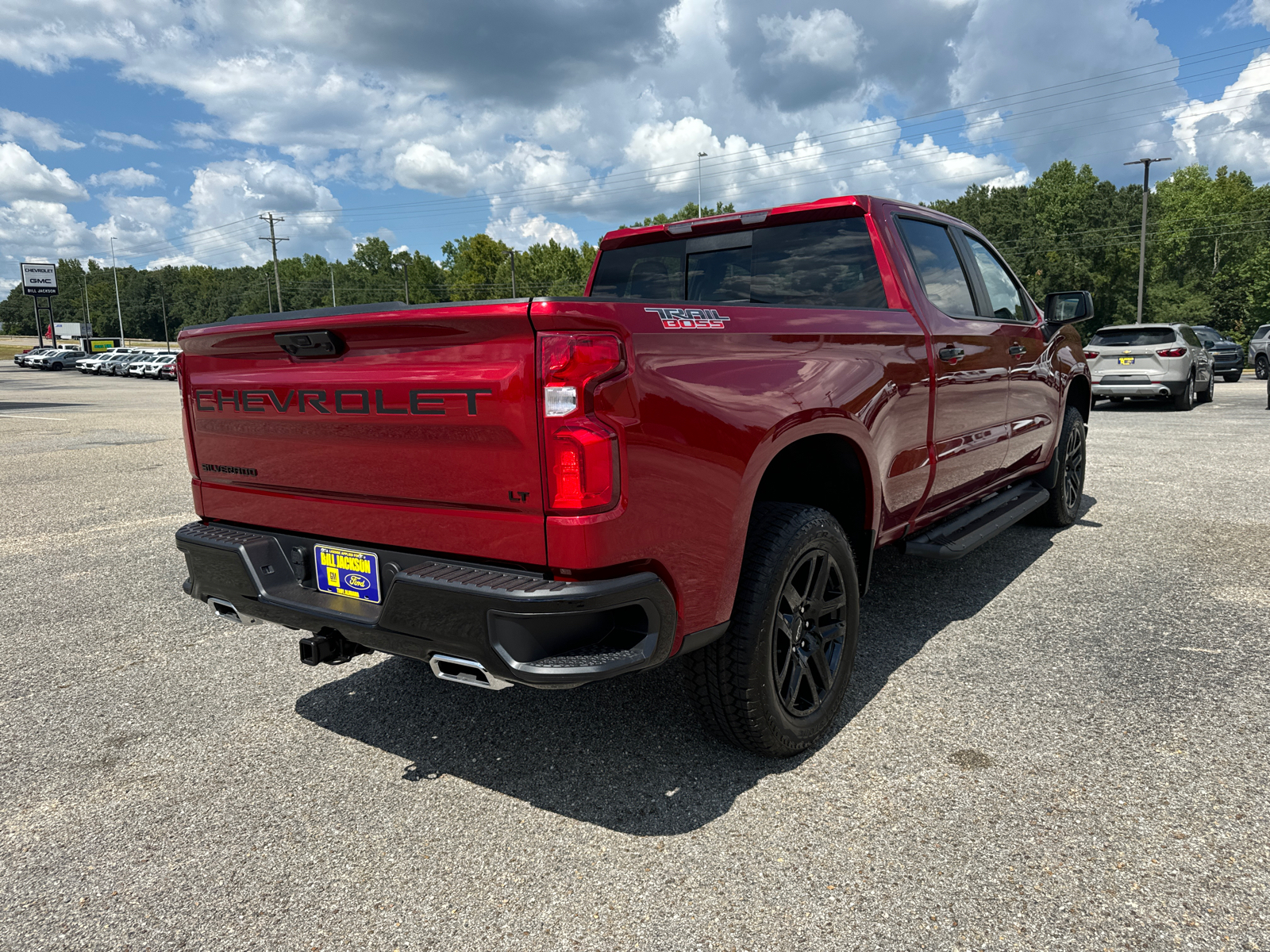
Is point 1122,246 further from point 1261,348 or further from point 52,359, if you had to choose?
point 52,359

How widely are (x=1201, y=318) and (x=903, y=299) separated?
203ft

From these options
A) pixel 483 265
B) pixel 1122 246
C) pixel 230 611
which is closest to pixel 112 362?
pixel 483 265

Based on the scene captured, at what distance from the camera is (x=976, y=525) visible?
14.0 ft

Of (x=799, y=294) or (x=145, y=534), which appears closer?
(x=799, y=294)

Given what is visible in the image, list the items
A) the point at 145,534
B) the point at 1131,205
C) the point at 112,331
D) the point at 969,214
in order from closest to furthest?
the point at 145,534 < the point at 1131,205 < the point at 969,214 < the point at 112,331

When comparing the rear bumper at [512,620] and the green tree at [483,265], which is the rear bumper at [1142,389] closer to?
the rear bumper at [512,620]

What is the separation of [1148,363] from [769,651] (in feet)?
51.1

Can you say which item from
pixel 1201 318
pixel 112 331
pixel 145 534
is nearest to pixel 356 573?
pixel 145 534

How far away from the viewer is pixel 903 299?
3629 millimetres

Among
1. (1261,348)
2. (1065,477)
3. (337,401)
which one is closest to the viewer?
(337,401)

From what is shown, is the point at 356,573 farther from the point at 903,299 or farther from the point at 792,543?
the point at 903,299

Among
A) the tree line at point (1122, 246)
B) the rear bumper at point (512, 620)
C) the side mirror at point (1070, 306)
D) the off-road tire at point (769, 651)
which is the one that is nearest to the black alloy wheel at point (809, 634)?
the off-road tire at point (769, 651)

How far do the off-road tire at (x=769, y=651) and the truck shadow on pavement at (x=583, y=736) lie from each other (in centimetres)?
17

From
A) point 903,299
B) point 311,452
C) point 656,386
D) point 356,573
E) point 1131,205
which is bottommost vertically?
point 356,573
